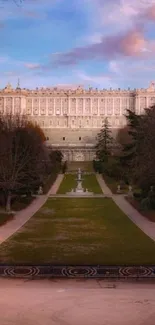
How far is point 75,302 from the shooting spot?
1111 cm

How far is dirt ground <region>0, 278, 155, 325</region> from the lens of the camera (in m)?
9.96

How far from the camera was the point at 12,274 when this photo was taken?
44.3 ft

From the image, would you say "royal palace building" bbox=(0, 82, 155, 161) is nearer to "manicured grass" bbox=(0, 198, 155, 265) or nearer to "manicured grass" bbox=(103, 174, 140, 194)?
"manicured grass" bbox=(103, 174, 140, 194)

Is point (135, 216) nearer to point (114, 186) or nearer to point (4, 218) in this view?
point (4, 218)

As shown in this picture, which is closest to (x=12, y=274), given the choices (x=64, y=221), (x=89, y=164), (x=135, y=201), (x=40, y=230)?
(x=40, y=230)

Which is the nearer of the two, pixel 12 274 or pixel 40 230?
pixel 12 274

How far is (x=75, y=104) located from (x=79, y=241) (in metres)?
126

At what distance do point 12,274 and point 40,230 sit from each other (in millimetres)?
9204

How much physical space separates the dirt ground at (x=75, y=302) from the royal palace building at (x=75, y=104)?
406 ft

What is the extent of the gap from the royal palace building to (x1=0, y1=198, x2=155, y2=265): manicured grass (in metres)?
109

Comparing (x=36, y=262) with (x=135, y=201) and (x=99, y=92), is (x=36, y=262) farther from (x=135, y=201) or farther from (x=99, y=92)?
(x=99, y=92)

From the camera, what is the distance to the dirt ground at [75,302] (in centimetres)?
996

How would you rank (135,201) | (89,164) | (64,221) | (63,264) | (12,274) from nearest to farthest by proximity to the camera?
(12,274) → (63,264) → (64,221) → (135,201) → (89,164)

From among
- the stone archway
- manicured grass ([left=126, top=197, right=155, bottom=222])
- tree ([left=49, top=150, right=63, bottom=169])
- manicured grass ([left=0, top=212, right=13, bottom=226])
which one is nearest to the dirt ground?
Result: manicured grass ([left=0, top=212, right=13, bottom=226])
